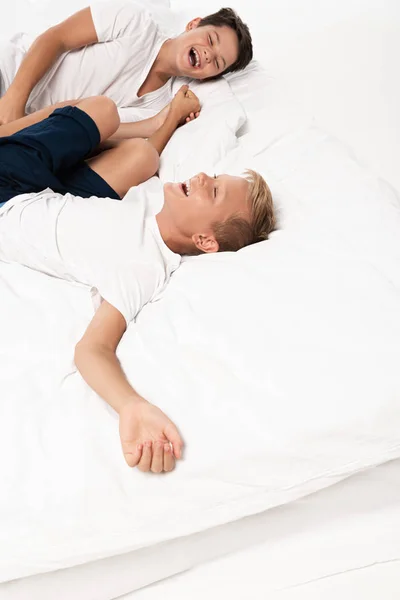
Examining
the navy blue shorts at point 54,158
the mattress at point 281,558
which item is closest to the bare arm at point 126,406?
the mattress at point 281,558

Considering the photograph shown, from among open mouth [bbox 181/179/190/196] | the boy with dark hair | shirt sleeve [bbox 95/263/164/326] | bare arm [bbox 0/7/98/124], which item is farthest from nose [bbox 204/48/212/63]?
shirt sleeve [bbox 95/263/164/326]

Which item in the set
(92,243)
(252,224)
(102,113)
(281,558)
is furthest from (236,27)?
(281,558)

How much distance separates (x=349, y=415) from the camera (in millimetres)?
880

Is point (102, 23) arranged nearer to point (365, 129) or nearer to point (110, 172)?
point (110, 172)

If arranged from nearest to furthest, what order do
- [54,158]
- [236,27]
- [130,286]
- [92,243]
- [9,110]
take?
[130,286] → [92,243] → [54,158] → [9,110] → [236,27]

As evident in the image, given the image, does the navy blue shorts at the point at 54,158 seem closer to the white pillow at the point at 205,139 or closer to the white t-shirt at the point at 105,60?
the white pillow at the point at 205,139

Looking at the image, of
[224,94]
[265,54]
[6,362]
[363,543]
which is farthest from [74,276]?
[265,54]

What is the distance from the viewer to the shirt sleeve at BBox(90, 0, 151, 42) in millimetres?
1770

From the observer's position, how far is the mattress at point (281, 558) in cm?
89

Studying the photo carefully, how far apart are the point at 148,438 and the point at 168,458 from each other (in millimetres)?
36

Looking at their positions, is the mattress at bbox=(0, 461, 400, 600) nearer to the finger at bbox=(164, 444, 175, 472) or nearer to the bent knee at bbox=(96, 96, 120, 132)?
the finger at bbox=(164, 444, 175, 472)

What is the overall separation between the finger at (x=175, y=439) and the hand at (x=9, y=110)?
1097mm

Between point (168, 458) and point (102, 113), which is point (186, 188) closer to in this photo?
point (102, 113)

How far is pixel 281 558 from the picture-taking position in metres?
0.93
